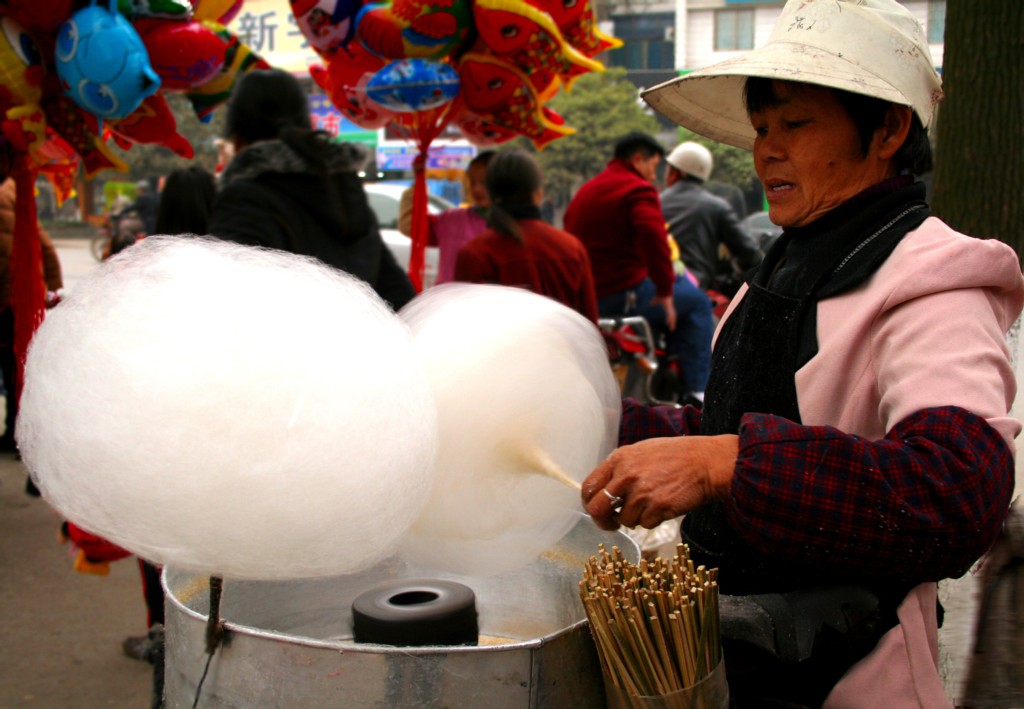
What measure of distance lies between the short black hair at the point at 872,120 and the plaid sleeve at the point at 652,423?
1.70 ft

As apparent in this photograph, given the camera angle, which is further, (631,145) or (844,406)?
(631,145)

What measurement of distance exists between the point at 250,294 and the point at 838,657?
2.93ft

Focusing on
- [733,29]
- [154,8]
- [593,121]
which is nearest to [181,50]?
[154,8]

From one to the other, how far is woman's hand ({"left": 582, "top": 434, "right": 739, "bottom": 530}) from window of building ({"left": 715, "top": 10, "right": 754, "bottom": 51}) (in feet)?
42.0

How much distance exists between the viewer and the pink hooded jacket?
1.09 metres

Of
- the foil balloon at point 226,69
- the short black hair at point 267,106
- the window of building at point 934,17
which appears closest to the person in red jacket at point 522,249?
the foil balloon at point 226,69

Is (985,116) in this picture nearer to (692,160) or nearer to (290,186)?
(290,186)

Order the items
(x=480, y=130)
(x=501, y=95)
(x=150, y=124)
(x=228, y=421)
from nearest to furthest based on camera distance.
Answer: (x=228, y=421), (x=150, y=124), (x=501, y=95), (x=480, y=130)

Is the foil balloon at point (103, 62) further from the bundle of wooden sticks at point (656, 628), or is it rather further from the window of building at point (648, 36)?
the window of building at point (648, 36)

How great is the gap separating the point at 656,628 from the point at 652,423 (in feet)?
1.82

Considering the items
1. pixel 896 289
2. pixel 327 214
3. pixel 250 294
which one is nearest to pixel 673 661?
pixel 896 289

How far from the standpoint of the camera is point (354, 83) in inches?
158

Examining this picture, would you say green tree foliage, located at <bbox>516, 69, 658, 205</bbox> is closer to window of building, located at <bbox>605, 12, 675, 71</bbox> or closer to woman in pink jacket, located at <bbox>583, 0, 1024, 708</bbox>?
window of building, located at <bbox>605, 12, 675, 71</bbox>

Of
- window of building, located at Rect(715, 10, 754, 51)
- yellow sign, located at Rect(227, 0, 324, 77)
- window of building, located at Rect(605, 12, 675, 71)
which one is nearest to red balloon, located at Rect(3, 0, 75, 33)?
window of building, located at Rect(715, 10, 754, 51)
